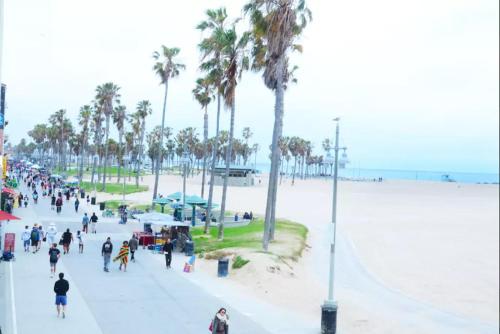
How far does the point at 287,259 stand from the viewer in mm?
23953

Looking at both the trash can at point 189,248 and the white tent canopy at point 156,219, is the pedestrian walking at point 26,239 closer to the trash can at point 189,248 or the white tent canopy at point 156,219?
the white tent canopy at point 156,219

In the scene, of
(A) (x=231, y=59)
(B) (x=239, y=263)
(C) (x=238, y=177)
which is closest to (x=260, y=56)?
(A) (x=231, y=59)

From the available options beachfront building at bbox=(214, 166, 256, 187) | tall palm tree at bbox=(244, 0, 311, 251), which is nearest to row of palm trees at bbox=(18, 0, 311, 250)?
tall palm tree at bbox=(244, 0, 311, 251)

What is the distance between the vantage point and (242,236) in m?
30.9

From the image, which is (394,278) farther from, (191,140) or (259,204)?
(191,140)

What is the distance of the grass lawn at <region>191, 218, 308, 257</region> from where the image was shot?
25891 mm

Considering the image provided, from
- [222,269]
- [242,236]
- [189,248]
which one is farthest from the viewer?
[242,236]

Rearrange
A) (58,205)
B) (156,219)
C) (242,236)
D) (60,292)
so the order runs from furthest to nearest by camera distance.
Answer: (58,205) < (242,236) < (156,219) < (60,292)

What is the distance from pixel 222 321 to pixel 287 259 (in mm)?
12546

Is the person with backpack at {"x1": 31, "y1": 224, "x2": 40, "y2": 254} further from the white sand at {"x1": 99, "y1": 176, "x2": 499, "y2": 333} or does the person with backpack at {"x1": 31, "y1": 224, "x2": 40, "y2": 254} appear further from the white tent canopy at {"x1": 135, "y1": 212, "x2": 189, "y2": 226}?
the white sand at {"x1": 99, "y1": 176, "x2": 499, "y2": 333}

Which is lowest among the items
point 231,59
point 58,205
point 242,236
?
point 242,236

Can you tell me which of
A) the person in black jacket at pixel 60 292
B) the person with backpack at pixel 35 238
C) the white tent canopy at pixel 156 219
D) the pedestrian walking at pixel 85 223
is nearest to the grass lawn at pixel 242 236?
the white tent canopy at pixel 156 219

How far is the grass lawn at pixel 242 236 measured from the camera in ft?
84.9

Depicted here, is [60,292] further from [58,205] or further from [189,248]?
[58,205]
